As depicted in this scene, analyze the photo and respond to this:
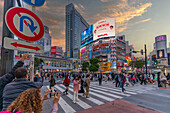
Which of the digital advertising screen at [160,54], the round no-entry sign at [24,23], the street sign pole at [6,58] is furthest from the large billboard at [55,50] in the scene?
the digital advertising screen at [160,54]

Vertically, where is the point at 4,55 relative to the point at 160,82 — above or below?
above

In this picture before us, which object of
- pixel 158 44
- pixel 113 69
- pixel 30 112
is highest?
pixel 158 44

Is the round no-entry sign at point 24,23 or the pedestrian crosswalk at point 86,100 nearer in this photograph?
the round no-entry sign at point 24,23

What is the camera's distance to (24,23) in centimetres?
301

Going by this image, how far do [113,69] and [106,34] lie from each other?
2571cm

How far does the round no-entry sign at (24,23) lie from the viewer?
269 cm

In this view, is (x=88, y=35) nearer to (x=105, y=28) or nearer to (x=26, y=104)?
(x=105, y=28)

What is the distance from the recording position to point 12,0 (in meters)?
2.92

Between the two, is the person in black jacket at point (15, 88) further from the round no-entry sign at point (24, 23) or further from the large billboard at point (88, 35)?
the large billboard at point (88, 35)

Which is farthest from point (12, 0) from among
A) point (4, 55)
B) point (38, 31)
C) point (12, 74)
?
point (12, 74)

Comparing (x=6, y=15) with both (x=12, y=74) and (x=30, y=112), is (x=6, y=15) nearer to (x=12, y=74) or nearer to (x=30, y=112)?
(x=12, y=74)

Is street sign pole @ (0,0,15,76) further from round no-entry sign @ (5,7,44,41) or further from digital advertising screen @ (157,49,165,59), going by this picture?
digital advertising screen @ (157,49,165,59)

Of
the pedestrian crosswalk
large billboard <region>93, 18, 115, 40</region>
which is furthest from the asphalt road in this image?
large billboard <region>93, 18, 115, 40</region>

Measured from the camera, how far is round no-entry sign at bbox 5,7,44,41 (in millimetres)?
2693
